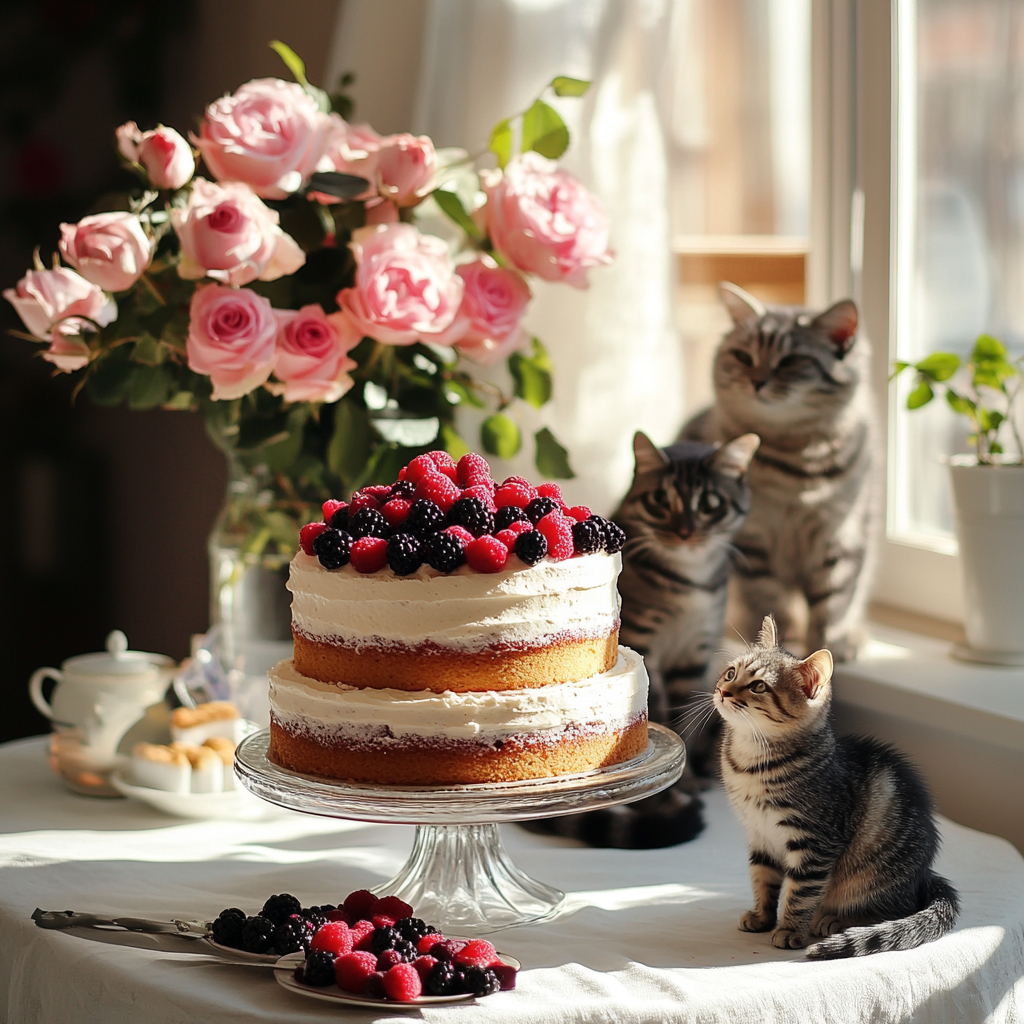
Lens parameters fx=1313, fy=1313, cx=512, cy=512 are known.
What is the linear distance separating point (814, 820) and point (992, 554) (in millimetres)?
583

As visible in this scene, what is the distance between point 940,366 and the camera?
1554mm

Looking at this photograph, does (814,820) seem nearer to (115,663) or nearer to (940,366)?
(940,366)

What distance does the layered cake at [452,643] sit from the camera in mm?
1038

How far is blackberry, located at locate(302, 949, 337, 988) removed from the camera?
949mm

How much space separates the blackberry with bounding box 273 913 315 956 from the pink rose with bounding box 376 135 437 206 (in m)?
0.81

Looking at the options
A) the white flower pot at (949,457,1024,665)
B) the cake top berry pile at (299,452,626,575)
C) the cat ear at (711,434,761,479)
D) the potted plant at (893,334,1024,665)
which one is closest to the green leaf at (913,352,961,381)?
the potted plant at (893,334,1024,665)

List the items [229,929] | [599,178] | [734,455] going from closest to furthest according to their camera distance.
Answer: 1. [229,929]
2. [734,455]
3. [599,178]

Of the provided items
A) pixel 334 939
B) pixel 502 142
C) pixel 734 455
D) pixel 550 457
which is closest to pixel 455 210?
pixel 502 142

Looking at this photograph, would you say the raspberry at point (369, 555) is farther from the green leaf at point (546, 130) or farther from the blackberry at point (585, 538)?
the green leaf at point (546, 130)

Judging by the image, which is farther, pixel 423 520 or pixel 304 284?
pixel 304 284

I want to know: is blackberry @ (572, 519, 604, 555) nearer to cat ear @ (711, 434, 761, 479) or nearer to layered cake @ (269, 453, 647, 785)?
layered cake @ (269, 453, 647, 785)

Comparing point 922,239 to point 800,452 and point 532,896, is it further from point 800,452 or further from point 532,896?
point 532,896

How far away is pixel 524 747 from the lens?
3.48ft

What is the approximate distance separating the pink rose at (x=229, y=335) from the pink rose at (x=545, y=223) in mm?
294
